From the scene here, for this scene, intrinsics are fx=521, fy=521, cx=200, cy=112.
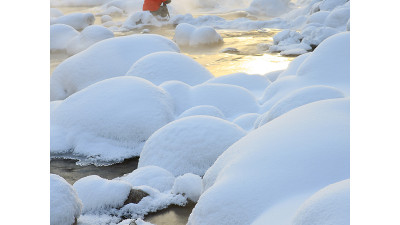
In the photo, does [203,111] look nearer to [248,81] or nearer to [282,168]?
[248,81]

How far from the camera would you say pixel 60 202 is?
2924 mm

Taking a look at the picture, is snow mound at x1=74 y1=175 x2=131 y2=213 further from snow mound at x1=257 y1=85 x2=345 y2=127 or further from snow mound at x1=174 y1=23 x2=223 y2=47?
snow mound at x1=174 y1=23 x2=223 y2=47

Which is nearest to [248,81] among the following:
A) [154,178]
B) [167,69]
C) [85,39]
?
[167,69]

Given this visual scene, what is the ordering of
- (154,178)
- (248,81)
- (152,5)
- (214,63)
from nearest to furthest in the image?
(154,178) → (248,81) → (214,63) → (152,5)

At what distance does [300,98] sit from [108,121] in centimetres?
210

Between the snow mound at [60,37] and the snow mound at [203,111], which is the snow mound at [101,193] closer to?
the snow mound at [203,111]

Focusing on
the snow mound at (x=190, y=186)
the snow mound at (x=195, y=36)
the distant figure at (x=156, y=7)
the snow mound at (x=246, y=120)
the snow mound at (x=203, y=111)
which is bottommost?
the snow mound at (x=190, y=186)

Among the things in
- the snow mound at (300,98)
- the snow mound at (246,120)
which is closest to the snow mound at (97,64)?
the snow mound at (246,120)

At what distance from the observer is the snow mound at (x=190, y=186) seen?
372 centimetres

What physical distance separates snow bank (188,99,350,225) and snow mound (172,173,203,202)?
98cm

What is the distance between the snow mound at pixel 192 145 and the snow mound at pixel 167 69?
219 centimetres
